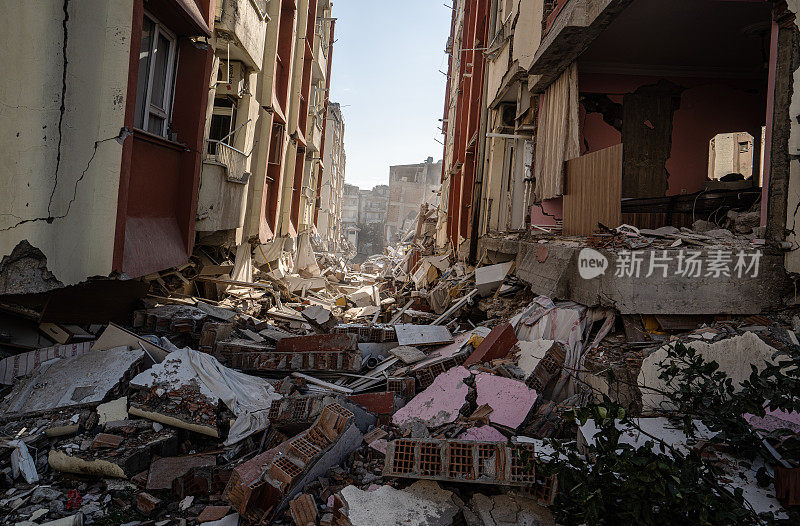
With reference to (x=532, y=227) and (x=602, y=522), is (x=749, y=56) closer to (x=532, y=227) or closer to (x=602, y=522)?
(x=532, y=227)

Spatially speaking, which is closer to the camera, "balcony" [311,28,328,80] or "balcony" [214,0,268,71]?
"balcony" [214,0,268,71]

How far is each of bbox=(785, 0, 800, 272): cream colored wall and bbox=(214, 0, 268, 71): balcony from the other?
7156mm

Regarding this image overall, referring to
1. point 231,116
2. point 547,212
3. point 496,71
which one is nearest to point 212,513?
point 231,116

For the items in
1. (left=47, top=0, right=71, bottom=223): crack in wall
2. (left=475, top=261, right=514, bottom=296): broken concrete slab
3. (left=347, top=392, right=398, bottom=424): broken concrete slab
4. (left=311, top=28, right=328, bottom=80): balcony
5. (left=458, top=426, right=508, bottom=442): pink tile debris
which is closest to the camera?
(left=458, top=426, right=508, bottom=442): pink tile debris

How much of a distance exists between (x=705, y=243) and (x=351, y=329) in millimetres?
4384

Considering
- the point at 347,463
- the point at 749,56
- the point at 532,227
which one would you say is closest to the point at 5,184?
the point at 347,463

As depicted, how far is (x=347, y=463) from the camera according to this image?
3.82 metres

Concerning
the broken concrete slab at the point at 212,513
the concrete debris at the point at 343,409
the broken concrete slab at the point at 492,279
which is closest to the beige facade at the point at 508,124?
the broken concrete slab at the point at 492,279

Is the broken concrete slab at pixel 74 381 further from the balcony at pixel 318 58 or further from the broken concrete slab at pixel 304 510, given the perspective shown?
the balcony at pixel 318 58

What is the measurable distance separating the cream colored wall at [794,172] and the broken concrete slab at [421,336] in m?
3.71

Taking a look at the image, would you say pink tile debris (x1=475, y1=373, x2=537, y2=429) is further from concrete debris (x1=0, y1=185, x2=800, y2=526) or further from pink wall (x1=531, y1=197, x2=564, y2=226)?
pink wall (x1=531, y1=197, x2=564, y2=226)

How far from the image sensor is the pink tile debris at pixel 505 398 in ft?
13.6

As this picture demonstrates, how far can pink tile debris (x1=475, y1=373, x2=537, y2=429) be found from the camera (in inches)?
163

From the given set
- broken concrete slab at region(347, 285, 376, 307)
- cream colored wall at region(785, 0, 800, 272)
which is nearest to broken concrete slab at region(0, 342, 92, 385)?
cream colored wall at region(785, 0, 800, 272)
